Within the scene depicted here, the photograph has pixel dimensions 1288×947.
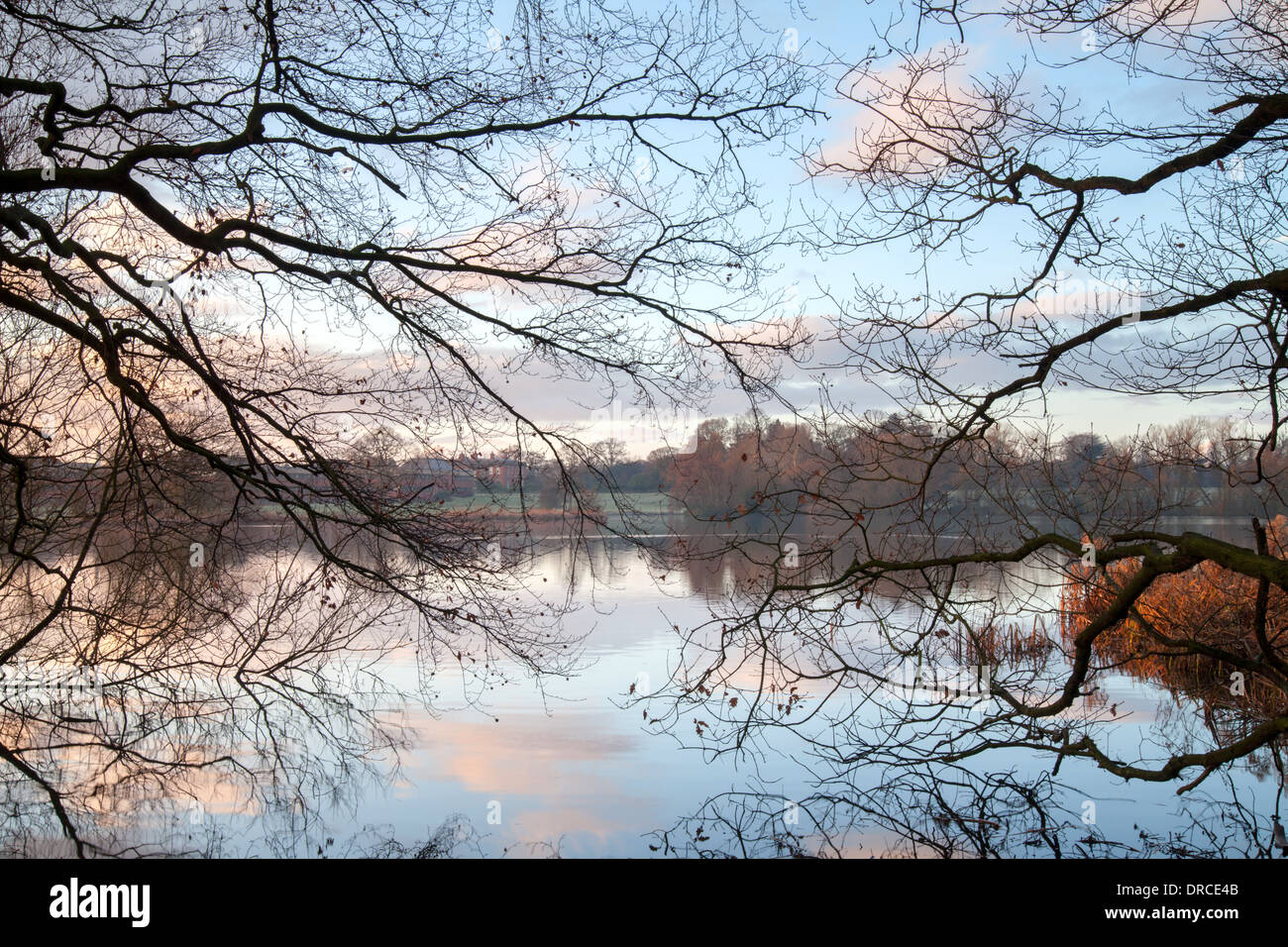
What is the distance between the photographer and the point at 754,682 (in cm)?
879

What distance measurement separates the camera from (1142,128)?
494 centimetres

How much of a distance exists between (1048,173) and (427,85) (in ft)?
A: 12.5

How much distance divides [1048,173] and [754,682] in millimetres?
5078
